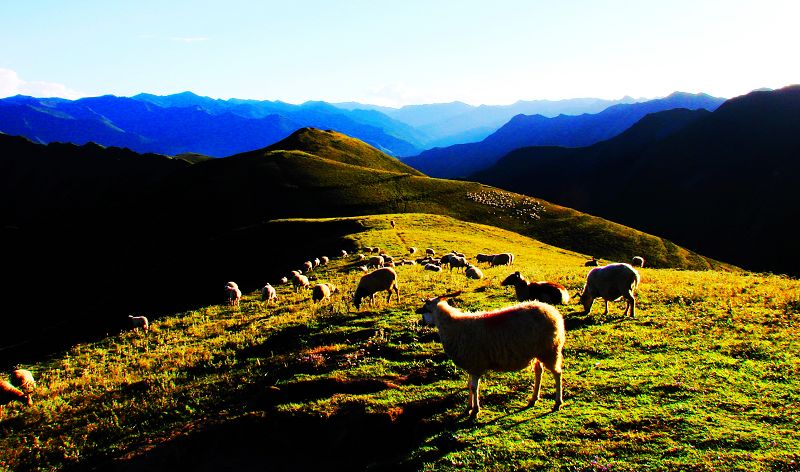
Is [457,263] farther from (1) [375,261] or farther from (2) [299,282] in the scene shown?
(2) [299,282]

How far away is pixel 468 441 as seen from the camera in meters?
10.5

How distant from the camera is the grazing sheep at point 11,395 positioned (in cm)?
1667

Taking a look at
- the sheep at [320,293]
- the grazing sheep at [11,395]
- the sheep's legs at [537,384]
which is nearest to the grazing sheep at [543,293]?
the sheep's legs at [537,384]

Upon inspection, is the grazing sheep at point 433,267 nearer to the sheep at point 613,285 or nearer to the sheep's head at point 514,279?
the sheep's head at point 514,279

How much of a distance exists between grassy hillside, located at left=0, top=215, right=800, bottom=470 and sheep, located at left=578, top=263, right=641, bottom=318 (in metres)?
0.76

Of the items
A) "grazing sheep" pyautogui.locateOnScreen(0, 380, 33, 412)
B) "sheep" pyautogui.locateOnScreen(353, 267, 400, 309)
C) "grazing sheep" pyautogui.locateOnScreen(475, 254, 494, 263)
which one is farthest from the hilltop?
"sheep" pyautogui.locateOnScreen(353, 267, 400, 309)

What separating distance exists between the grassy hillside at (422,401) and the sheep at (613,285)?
0.76m

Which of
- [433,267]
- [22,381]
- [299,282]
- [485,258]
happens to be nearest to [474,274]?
[433,267]

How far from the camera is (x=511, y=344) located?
37.7 ft

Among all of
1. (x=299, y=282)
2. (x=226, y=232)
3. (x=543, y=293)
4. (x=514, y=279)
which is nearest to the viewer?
(x=543, y=293)

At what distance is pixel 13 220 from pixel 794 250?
29713 centimetres

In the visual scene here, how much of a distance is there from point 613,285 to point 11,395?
78.7 feet

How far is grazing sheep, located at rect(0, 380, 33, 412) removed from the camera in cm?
1667

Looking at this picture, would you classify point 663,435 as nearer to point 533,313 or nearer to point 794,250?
point 533,313
